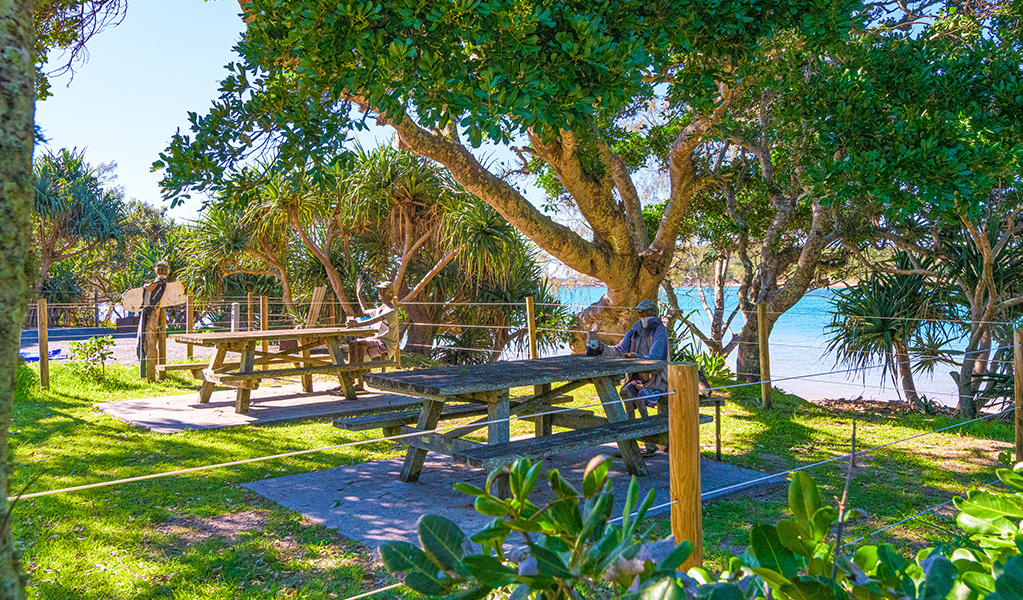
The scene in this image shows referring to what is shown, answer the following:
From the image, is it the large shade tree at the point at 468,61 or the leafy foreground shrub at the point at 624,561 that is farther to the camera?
the large shade tree at the point at 468,61

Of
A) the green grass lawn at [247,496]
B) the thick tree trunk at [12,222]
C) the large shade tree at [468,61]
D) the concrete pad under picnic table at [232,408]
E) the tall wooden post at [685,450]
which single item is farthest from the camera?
the concrete pad under picnic table at [232,408]

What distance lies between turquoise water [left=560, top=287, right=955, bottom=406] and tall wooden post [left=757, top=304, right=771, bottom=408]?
0.47 feet

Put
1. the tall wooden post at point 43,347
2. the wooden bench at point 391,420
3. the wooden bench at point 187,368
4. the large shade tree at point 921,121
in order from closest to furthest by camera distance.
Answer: the large shade tree at point 921,121, the wooden bench at point 391,420, the tall wooden post at point 43,347, the wooden bench at point 187,368

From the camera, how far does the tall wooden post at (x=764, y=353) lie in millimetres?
7780

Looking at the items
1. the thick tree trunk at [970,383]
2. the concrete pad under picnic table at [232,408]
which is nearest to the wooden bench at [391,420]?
the concrete pad under picnic table at [232,408]

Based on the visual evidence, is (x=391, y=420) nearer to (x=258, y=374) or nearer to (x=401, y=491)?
(x=401, y=491)

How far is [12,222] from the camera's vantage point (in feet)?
3.81

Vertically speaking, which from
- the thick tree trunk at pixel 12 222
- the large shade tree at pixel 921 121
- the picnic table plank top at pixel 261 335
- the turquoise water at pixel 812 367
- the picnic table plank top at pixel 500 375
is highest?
the large shade tree at pixel 921 121

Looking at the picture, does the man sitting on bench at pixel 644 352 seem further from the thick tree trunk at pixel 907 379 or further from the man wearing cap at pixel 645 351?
the thick tree trunk at pixel 907 379

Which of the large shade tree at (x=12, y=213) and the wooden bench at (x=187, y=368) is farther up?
the large shade tree at (x=12, y=213)

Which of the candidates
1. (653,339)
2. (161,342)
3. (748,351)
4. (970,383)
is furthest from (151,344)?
(970,383)

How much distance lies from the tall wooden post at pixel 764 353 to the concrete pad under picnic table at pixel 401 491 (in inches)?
92.7

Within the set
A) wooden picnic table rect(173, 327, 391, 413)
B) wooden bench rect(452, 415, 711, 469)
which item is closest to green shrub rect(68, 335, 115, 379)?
wooden picnic table rect(173, 327, 391, 413)

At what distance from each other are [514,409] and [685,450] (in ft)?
9.72
